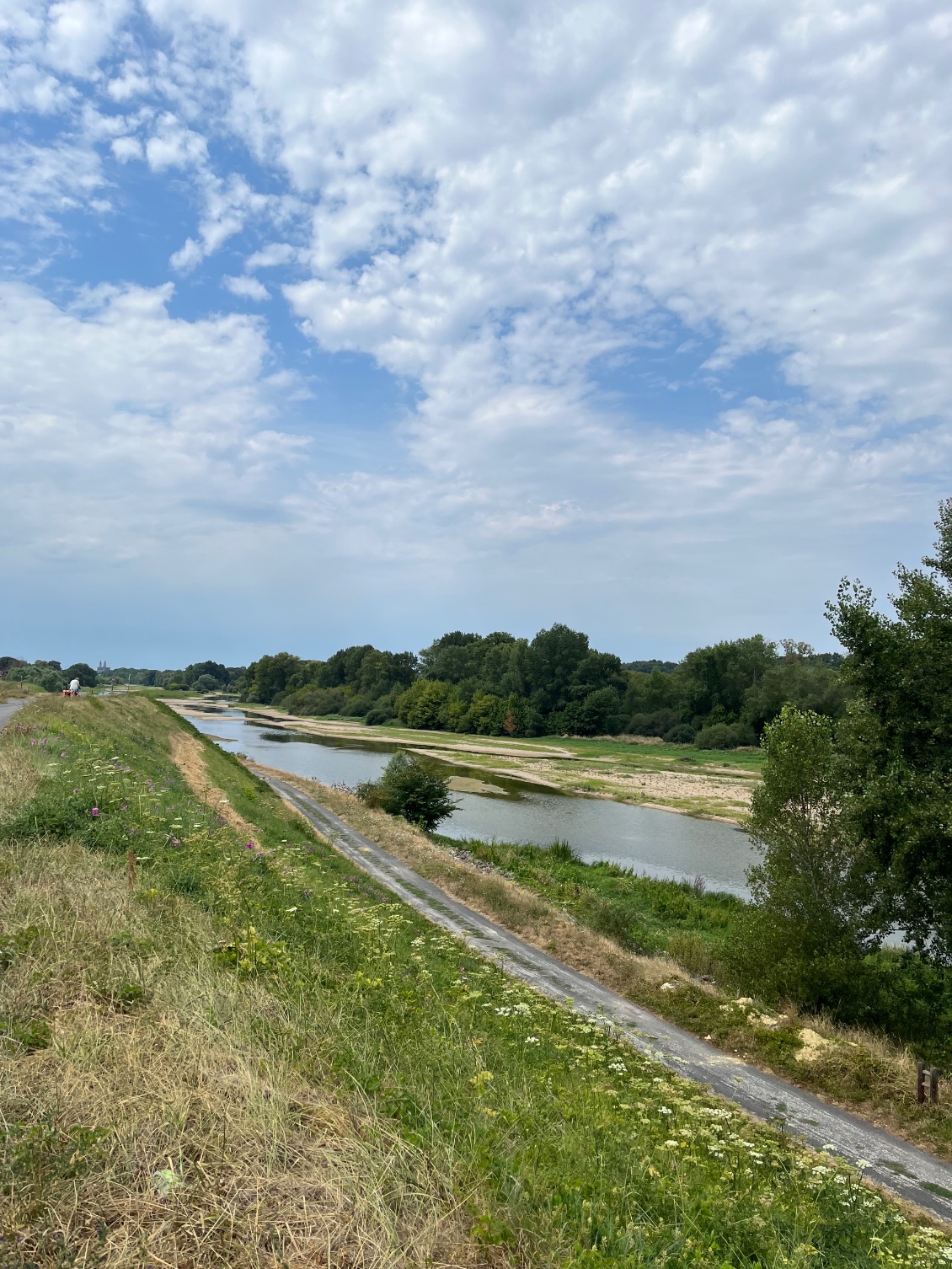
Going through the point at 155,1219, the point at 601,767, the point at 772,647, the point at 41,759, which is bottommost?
the point at 601,767

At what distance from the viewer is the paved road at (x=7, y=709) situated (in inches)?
861

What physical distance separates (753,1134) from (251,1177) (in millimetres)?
7582

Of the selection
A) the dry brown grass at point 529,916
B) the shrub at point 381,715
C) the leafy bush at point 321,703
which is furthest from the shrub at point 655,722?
the dry brown grass at point 529,916

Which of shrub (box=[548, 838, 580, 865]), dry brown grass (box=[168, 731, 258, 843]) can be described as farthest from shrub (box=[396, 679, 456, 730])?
shrub (box=[548, 838, 580, 865])

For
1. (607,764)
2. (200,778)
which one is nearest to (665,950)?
(200,778)

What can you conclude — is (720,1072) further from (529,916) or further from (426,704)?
(426,704)

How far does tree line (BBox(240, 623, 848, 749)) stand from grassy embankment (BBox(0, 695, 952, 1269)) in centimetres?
8590

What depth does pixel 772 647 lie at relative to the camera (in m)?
114

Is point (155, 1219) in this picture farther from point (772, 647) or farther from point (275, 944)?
point (772, 647)

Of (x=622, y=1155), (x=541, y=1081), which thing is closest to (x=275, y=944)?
(x=541, y=1081)

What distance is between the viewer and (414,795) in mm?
42406

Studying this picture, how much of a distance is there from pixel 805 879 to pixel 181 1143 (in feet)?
59.2

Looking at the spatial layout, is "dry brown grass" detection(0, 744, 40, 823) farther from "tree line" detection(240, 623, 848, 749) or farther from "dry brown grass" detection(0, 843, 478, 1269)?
"tree line" detection(240, 623, 848, 749)

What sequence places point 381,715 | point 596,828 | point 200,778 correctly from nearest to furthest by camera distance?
point 200,778 < point 596,828 < point 381,715
